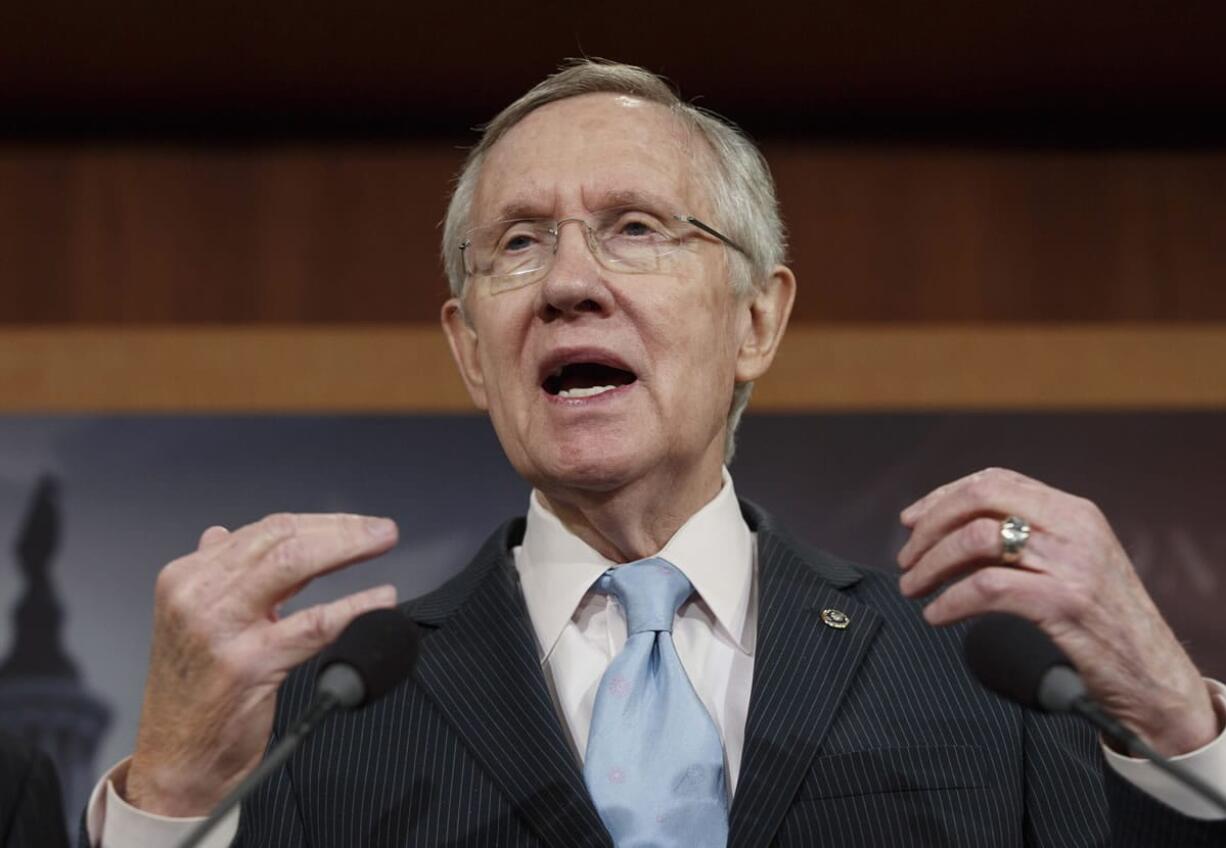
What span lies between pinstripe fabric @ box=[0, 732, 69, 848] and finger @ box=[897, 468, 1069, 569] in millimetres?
906

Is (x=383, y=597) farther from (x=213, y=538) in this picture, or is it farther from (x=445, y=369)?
(x=445, y=369)

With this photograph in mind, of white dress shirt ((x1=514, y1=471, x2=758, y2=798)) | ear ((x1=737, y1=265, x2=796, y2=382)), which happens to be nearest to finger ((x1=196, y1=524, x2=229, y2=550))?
white dress shirt ((x1=514, y1=471, x2=758, y2=798))

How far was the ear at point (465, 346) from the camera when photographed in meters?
2.06

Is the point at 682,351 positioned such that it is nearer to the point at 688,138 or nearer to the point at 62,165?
the point at 688,138

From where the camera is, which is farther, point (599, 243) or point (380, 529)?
point (599, 243)

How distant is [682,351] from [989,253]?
1294 mm

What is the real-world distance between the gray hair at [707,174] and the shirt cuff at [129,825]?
798mm

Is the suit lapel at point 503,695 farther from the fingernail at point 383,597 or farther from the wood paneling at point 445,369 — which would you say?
the wood paneling at point 445,369

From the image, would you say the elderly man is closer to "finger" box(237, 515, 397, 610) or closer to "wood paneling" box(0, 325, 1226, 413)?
"finger" box(237, 515, 397, 610)

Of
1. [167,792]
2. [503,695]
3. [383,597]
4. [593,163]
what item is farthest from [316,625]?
[593,163]

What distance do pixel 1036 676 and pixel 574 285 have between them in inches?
29.0

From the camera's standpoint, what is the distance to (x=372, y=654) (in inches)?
52.3

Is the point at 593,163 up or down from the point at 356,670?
up

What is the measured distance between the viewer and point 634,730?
5.53 ft
